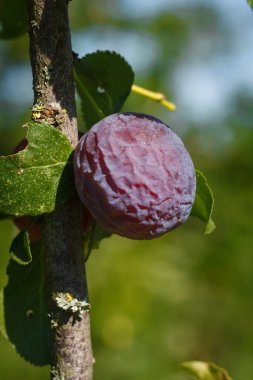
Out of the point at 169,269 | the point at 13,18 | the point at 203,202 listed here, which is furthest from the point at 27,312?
the point at 169,269

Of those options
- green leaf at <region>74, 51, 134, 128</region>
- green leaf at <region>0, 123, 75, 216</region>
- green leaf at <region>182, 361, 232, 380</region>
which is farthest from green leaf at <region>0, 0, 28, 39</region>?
green leaf at <region>182, 361, 232, 380</region>

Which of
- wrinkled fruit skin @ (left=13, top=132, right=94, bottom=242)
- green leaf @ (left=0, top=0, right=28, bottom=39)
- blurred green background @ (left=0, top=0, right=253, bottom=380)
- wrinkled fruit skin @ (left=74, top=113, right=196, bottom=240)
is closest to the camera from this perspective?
wrinkled fruit skin @ (left=74, top=113, right=196, bottom=240)

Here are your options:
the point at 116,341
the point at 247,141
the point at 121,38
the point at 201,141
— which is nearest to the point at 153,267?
the point at 116,341

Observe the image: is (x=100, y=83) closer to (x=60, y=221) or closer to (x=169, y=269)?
(x=60, y=221)

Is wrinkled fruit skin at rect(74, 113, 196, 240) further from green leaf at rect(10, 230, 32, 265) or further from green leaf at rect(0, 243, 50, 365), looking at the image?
green leaf at rect(0, 243, 50, 365)

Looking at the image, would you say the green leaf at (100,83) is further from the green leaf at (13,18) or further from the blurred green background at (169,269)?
the blurred green background at (169,269)

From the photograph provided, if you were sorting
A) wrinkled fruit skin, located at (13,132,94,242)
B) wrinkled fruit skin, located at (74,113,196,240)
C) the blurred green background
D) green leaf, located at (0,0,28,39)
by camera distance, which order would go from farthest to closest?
the blurred green background, green leaf, located at (0,0,28,39), wrinkled fruit skin, located at (13,132,94,242), wrinkled fruit skin, located at (74,113,196,240)
